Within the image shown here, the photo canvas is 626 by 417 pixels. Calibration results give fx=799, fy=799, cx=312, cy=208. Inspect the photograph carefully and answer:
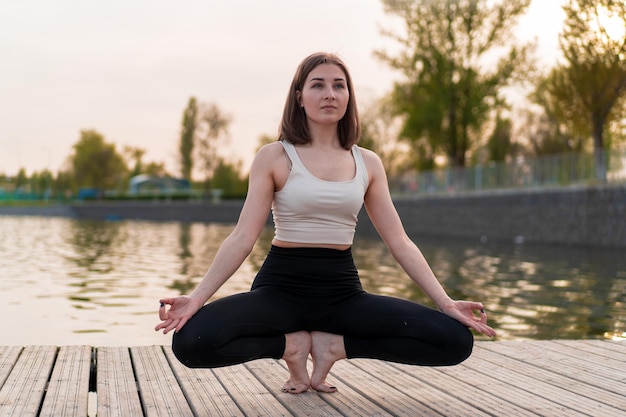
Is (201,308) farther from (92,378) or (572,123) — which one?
(572,123)

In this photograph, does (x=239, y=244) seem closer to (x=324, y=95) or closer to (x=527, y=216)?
(x=324, y=95)

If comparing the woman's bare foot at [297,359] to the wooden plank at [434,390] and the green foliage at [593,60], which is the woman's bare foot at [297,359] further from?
the green foliage at [593,60]

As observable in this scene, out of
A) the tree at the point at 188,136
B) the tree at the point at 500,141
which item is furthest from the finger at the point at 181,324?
the tree at the point at 188,136

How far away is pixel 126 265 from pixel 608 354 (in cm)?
1073

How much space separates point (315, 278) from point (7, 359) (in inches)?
71.8

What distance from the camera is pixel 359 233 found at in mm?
32781

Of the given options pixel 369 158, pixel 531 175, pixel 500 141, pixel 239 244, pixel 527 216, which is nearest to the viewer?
pixel 239 244

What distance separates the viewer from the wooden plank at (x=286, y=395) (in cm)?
331

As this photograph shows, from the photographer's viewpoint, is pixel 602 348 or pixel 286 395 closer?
pixel 286 395

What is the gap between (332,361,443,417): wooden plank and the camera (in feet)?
11.0

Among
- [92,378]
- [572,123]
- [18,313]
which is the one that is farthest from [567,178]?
[92,378]

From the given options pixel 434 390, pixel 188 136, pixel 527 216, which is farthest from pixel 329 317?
pixel 188 136

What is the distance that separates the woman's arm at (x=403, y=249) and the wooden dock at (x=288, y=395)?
0.42 metres

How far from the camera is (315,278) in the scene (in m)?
3.46
